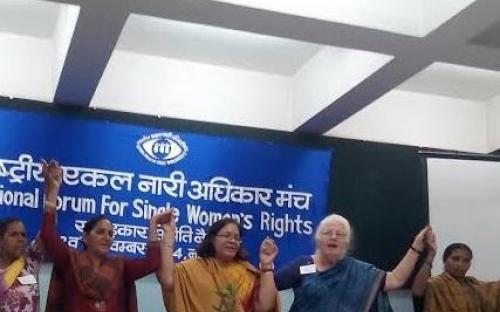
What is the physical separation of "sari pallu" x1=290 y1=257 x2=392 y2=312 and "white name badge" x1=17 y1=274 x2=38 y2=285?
3.75 feet

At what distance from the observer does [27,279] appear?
334 centimetres

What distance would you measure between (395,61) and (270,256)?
1.18m

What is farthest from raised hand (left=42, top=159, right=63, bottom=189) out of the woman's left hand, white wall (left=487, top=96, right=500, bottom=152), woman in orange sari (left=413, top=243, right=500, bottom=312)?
white wall (left=487, top=96, right=500, bottom=152)

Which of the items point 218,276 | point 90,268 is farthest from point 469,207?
point 90,268

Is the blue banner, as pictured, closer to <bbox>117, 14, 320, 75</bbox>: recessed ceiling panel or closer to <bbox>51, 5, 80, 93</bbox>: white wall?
<bbox>51, 5, 80, 93</bbox>: white wall

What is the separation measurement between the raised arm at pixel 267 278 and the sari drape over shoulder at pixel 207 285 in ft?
0.20

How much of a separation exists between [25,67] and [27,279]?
155cm

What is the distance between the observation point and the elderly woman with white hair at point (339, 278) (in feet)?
11.2

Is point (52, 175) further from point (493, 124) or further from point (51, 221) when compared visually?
point (493, 124)

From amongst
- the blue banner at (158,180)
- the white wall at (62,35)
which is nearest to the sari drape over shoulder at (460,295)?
the blue banner at (158,180)

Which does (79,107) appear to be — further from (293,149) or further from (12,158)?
(293,149)

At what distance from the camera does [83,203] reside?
4332 mm

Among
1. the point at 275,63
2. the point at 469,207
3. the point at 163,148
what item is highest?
the point at 275,63

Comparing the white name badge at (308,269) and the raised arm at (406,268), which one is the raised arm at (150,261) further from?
the raised arm at (406,268)
